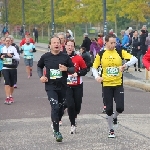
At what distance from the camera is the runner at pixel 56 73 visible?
1080 cm

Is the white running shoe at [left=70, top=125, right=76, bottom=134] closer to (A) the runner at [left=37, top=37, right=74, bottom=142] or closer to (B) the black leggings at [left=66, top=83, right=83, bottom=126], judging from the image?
(B) the black leggings at [left=66, top=83, right=83, bottom=126]

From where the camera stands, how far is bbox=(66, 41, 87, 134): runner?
1168cm

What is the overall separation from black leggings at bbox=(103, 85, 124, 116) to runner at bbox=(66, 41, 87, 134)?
0.68 meters

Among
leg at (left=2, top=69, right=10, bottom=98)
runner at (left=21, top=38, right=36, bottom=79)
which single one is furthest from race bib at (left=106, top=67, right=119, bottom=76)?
runner at (left=21, top=38, right=36, bottom=79)

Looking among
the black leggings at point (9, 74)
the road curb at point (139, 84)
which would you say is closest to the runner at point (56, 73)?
the black leggings at point (9, 74)

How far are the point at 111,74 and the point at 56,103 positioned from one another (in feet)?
3.61

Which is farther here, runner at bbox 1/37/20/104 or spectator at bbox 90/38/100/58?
spectator at bbox 90/38/100/58

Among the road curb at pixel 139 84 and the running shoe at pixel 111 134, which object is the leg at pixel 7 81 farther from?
the running shoe at pixel 111 134

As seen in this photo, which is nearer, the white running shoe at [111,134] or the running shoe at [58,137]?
the running shoe at [58,137]

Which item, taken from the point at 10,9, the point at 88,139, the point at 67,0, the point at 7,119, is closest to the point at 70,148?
the point at 88,139

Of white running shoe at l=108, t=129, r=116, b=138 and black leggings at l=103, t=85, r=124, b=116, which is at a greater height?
black leggings at l=103, t=85, r=124, b=116

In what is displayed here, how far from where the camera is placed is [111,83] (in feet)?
A: 36.8

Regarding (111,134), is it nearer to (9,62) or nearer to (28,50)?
(9,62)

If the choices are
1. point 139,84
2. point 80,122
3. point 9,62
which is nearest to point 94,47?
point 139,84
